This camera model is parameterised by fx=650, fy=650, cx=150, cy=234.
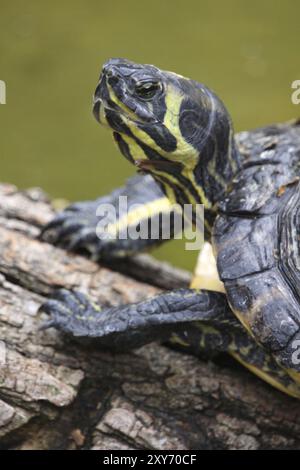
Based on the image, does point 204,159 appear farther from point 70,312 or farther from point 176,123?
point 70,312

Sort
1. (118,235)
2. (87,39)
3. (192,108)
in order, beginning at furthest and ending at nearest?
(87,39) → (118,235) → (192,108)

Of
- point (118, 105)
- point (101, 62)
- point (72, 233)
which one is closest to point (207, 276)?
point (72, 233)

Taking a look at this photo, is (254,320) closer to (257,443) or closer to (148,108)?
(257,443)

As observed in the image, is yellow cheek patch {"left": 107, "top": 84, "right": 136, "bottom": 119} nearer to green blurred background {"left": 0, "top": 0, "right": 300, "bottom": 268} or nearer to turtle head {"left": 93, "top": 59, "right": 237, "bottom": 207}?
turtle head {"left": 93, "top": 59, "right": 237, "bottom": 207}

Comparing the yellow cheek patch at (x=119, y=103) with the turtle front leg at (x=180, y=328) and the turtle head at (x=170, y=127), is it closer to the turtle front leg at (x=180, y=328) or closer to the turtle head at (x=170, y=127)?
the turtle head at (x=170, y=127)

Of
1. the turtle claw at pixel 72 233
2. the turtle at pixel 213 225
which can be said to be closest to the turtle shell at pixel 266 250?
the turtle at pixel 213 225

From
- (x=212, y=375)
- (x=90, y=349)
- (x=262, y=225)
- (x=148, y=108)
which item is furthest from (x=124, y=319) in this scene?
(x=148, y=108)

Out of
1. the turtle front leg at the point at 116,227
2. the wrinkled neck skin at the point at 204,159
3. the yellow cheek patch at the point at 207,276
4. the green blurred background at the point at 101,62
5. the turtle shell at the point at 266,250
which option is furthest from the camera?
the green blurred background at the point at 101,62
